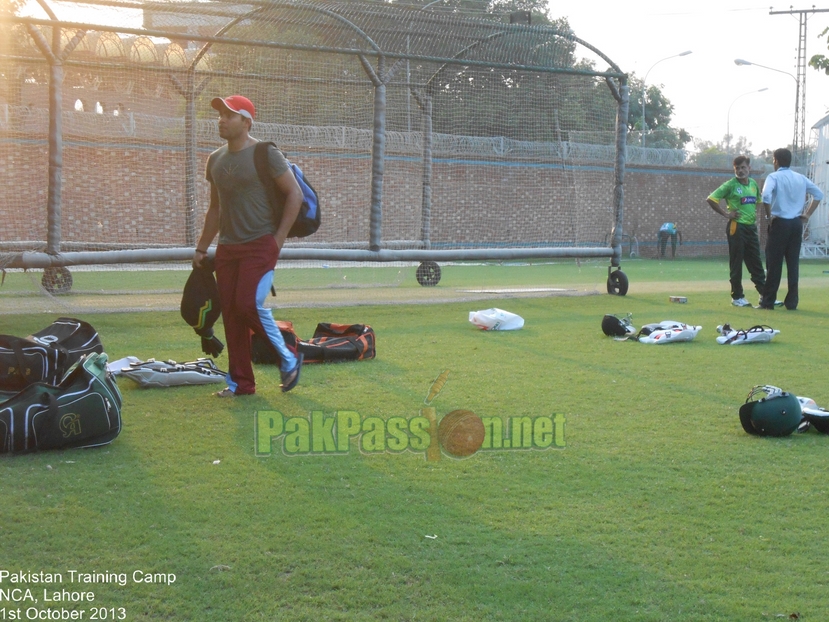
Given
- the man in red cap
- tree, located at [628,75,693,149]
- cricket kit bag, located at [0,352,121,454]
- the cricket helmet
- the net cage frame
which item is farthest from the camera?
tree, located at [628,75,693,149]

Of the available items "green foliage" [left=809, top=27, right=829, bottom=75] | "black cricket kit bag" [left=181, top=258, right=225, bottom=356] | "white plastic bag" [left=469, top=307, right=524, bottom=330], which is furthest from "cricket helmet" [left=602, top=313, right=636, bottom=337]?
"green foliage" [left=809, top=27, right=829, bottom=75]

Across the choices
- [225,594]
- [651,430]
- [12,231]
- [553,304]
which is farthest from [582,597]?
[12,231]

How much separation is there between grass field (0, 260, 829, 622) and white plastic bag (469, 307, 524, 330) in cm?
291

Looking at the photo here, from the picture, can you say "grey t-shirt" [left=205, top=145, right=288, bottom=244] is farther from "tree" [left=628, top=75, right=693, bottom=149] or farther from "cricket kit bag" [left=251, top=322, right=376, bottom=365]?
"tree" [left=628, top=75, right=693, bottom=149]

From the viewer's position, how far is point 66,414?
4582 millimetres

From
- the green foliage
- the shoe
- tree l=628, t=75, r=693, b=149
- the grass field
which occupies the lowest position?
the grass field

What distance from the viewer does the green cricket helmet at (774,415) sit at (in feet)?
16.6

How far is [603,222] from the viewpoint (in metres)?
16.1

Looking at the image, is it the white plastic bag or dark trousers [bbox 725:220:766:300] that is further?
dark trousers [bbox 725:220:766:300]

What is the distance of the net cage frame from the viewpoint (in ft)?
33.1

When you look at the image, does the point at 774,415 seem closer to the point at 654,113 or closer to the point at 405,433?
the point at 405,433

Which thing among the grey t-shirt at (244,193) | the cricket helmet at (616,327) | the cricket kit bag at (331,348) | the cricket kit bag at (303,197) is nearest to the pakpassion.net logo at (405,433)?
the grey t-shirt at (244,193)

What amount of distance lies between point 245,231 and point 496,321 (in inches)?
172

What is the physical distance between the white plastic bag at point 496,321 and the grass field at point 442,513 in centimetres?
291
